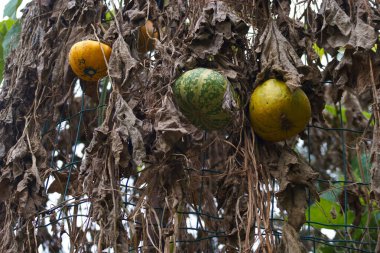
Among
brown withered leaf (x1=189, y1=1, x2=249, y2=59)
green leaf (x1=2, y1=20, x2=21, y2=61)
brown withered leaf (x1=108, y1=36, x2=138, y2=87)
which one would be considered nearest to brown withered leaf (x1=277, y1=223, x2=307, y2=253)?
brown withered leaf (x1=189, y1=1, x2=249, y2=59)

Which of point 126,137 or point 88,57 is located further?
point 88,57

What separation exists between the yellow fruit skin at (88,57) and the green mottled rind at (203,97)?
0.61 meters

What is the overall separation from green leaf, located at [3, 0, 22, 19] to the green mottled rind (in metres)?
1.51

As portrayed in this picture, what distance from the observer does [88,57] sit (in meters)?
2.53

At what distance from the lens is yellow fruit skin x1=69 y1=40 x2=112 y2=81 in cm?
253

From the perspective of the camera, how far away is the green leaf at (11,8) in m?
3.20

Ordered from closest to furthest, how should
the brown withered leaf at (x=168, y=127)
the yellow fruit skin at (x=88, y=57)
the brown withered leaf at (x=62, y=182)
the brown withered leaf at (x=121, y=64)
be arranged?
the brown withered leaf at (x=168, y=127) → the brown withered leaf at (x=121, y=64) → the yellow fruit skin at (x=88, y=57) → the brown withered leaf at (x=62, y=182)

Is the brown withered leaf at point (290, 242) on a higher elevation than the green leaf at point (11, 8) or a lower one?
lower

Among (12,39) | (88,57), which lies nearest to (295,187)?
(88,57)

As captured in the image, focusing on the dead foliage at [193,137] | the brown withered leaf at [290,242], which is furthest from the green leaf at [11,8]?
the brown withered leaf at [290,242]

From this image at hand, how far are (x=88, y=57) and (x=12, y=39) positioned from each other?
0.84 meters

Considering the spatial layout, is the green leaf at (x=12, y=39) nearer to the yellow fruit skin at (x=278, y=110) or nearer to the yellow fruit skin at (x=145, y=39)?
the yellow fruit skin at (x=145, y=39)

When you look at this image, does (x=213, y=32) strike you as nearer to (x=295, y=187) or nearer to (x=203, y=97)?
(x=203, y=97)

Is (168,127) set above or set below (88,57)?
below
